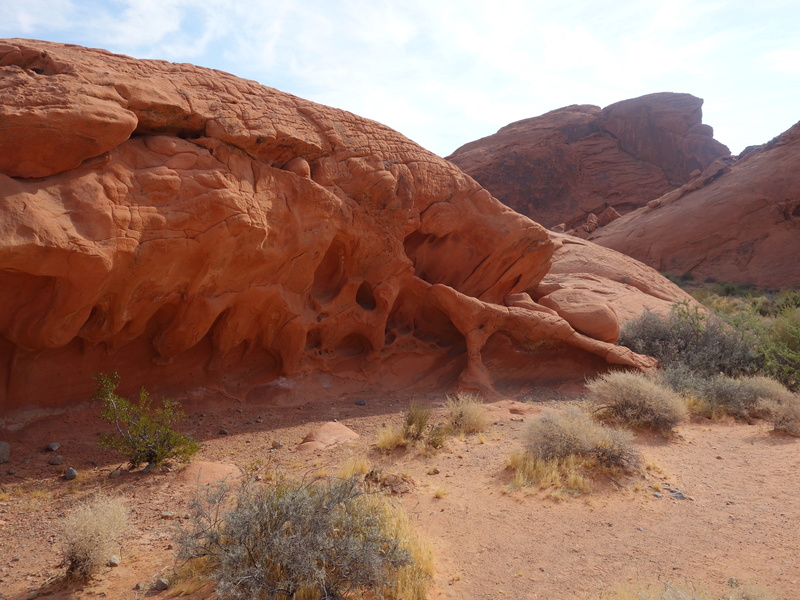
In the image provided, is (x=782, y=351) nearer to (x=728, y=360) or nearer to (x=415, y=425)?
(x=728, y=360)

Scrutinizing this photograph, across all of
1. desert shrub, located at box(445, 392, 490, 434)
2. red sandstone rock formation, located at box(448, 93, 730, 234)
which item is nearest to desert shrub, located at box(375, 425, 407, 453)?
desert shrub, located at box(445, 392, 490, 434)

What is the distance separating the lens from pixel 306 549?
3.65 meters

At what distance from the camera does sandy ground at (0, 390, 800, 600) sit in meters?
4.13

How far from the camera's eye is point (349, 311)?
31.9ft

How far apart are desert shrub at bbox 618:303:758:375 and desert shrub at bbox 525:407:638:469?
17.4 feet

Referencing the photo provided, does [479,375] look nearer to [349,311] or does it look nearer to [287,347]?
[349,311]

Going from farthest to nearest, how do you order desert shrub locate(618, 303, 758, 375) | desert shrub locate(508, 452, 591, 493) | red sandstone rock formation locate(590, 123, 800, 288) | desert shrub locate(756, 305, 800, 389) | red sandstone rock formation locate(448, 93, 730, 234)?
red sandstone rock formation locate(448, 93, 730, 234) → red sandstone rock formation locate(590, 123, 800, 288) → desert shrub locate(618, 303, 758, 375) → desert shrub locate(756, 305, 800, 389) → desert shrub locate(508, 452, 591, 493)

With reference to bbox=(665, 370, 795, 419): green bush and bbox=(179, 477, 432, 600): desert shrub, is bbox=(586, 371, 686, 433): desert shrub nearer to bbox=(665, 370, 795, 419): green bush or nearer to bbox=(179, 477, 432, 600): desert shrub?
bbox=(665, 370, 795, 419): green bush

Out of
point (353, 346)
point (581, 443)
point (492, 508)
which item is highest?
point (353, 346)

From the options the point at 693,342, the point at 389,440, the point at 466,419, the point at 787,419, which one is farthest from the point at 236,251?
the point at 693,342

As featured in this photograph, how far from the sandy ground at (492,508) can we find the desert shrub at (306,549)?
0.32 metres

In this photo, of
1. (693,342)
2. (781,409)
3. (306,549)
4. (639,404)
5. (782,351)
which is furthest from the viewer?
(693,342)

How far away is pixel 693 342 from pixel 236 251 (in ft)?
31.6

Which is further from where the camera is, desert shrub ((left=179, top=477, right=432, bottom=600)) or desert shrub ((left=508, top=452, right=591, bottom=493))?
desert shrub ((left=508, top=452, right=591, bottom=493))
